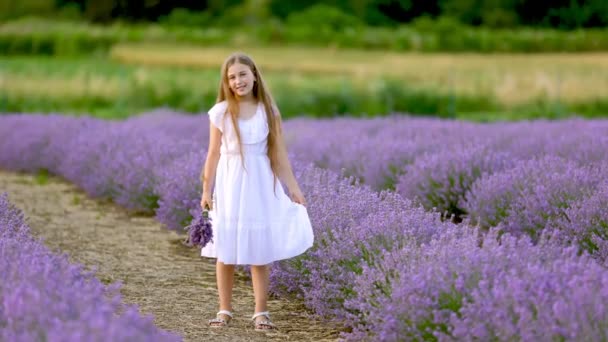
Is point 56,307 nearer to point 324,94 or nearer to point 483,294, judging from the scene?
point 483,294

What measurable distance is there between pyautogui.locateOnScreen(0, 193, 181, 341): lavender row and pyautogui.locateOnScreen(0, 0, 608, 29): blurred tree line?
104 ft

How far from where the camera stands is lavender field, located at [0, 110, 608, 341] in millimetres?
3598

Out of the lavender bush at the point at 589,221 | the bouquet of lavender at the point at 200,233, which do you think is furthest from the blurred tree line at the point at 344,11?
the bouquet of lavender at the point at 200,233

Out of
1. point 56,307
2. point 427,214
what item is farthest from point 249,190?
point 56,307

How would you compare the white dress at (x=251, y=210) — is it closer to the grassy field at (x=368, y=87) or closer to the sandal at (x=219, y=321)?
the sandal at (x=219, y=321)

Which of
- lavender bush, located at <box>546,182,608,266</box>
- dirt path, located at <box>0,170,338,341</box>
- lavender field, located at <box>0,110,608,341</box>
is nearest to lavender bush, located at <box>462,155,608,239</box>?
lavender field, located at <box>0,110,608,341</box>

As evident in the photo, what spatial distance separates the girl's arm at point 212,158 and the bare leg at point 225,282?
1.10 feet

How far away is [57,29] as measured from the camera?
37.6 metres

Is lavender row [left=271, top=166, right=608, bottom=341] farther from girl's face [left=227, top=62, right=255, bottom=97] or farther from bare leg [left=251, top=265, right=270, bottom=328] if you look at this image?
girl's face [left=227, top=62, right=255, bottom=97]

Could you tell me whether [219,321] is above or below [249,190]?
below

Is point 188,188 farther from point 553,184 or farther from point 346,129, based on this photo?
point 346,129

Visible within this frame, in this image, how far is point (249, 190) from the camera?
476 centimetres

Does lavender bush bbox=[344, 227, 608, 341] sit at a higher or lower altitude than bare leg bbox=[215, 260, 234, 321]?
higher

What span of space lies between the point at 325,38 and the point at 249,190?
27807 millimetres
